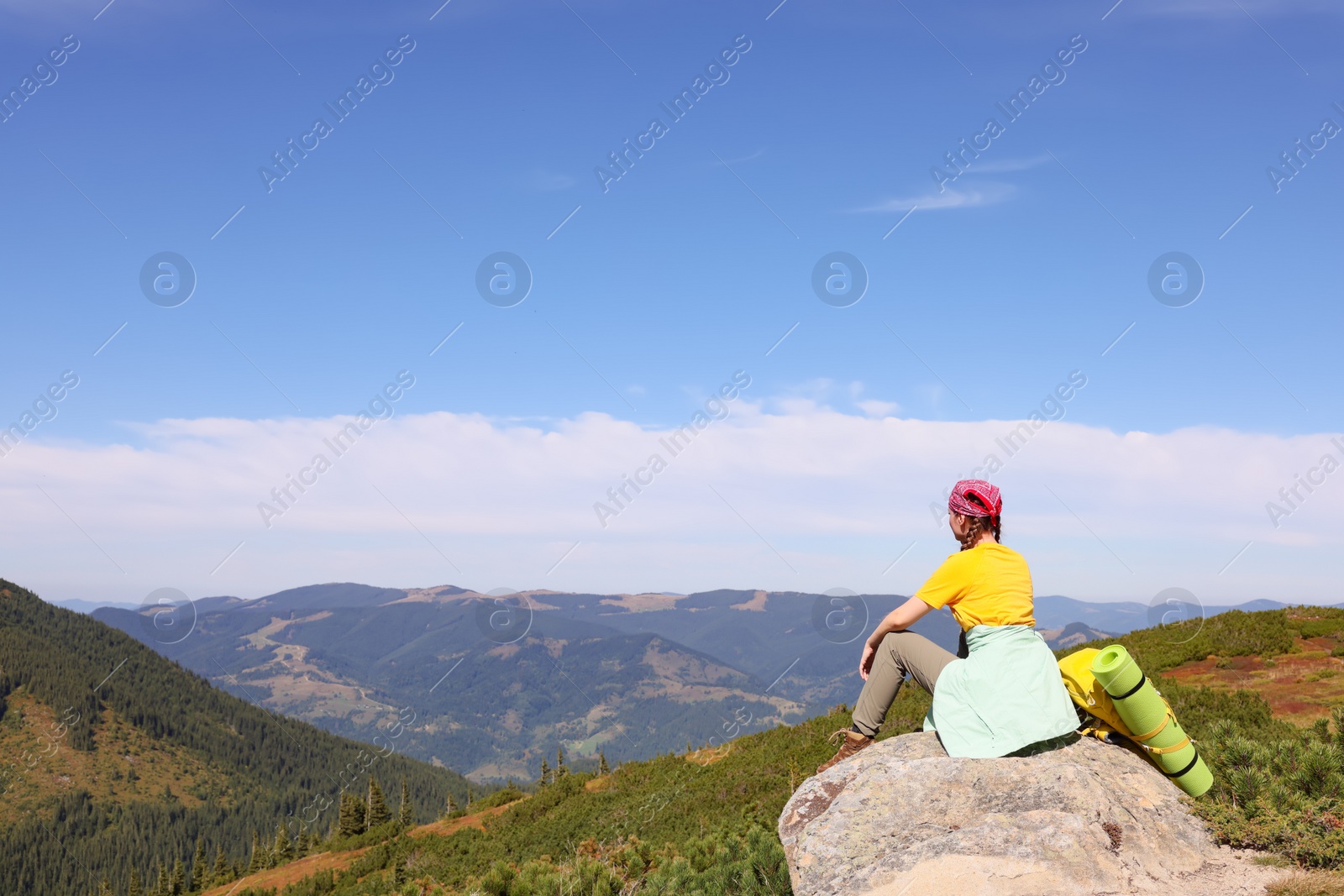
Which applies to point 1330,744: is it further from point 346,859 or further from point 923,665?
point 346,859

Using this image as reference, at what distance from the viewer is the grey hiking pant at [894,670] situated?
748cm

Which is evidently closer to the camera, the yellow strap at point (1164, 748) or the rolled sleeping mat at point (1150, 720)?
the rolled sleeping mat at point (1150, 720)

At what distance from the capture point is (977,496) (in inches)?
293

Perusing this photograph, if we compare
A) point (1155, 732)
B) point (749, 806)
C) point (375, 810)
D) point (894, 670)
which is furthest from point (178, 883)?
point (1155, 732)

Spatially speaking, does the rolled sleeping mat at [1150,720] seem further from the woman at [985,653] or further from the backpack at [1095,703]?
the woman at [985,653]

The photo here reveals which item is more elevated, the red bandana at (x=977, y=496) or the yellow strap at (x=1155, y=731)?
the red bandana at (x=977, y=496)

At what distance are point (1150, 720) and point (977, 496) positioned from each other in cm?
264

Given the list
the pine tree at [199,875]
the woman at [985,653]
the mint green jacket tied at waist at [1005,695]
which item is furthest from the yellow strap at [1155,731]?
the pine tree at [199,875]

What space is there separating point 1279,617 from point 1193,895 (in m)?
22.4

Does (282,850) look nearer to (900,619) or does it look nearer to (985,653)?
(900,619)

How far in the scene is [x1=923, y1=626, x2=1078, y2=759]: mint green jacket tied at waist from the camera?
6.98 meters

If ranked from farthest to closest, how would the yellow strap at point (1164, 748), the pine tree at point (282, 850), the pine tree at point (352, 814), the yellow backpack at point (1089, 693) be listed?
1. the pine tree at point (282, 850)
2. the pine tree at point (352, 814)
3. the yellow strap at point (1164, 748)
4. the yellow backpack at point (1089, 693)

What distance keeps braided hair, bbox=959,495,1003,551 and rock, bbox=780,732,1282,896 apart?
2029 millimetres

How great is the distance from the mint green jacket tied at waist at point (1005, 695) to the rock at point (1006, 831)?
180mm
